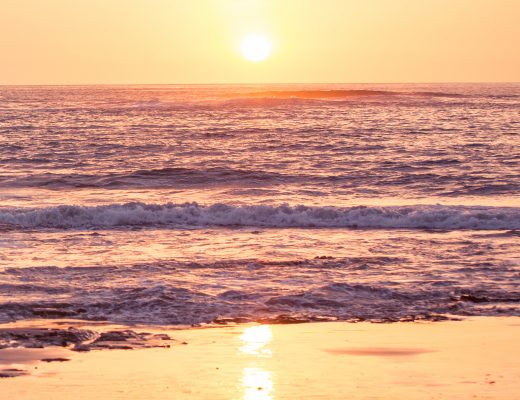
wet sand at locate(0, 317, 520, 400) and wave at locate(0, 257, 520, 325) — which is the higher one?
wet sand at locate(0, 317, 520, 400)

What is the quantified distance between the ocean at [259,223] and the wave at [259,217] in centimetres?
5

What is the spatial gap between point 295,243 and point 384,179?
36.9 ft

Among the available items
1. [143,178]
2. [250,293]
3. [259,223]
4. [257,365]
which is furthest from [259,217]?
[257,365]

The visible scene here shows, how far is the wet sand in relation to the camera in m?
7.64

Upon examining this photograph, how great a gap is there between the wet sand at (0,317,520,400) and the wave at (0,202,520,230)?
9.92 m

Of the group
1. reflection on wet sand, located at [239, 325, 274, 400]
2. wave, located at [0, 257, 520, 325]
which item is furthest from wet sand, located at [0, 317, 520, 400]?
wave, located at [0, 257, 520, 325]

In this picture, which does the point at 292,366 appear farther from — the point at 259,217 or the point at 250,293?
the point at 259,217

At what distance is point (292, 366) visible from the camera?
333 inches

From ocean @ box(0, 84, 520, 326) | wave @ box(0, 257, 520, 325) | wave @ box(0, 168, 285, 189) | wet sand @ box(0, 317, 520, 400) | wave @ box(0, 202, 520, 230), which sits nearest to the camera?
wet sand @ box(0, 317, 520, 400)

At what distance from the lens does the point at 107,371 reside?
27.3 feet

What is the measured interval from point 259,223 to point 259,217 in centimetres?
34

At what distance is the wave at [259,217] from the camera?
65.3 ft

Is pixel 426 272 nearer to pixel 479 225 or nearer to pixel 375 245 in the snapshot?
pixel 375 245

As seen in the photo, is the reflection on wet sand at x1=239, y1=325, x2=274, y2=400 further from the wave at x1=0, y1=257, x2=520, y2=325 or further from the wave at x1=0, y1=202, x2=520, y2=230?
the wave at x1=0, y1=202, x2=520, y2=230
